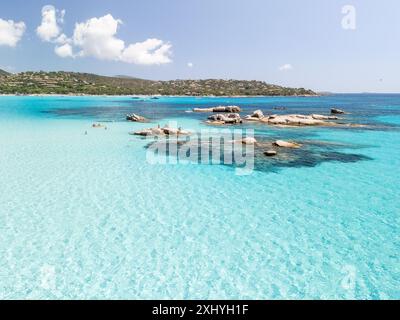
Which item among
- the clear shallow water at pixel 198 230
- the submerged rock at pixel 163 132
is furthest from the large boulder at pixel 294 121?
A: the clear shallow water at pixel 198 230

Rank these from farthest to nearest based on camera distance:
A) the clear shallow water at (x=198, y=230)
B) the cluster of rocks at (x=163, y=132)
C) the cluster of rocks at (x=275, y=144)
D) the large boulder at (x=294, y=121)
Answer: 1. the large boulder at (x=294, y=121)
2. the cluster of rocks at (x=163, y=132)
3. the cluster of rocks at (x=275, y=144)
4. the clear shallow water at (x=198, y=230)

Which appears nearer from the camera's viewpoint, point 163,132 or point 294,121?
point 163,132

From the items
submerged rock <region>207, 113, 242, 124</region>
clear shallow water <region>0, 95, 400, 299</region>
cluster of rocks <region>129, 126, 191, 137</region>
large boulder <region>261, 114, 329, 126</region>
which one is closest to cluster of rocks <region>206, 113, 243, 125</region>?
submerged rock <region>207, 113, 242, 124</region>

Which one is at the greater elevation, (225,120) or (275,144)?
(225,120)

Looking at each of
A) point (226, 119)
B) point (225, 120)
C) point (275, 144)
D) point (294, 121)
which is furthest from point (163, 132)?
point (294, 121)

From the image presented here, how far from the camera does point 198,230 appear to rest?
590 inches

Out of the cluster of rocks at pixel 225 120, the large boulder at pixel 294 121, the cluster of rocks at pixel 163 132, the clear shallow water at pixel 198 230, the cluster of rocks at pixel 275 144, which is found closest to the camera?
the clear shallow water at pixel 198 230

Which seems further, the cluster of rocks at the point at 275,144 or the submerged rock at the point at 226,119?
the submerged rock at the point at 226,119

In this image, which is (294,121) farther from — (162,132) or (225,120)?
(162,132)

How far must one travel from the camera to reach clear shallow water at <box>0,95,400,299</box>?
36.1ft

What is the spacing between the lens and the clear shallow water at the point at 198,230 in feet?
36.1

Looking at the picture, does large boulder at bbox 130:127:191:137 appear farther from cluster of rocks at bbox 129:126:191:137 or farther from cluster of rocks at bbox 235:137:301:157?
cluster of rocks at bbox 235:137:301:157

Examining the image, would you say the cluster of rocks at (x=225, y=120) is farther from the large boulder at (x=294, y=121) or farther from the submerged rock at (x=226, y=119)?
the large boulder at (x=294, y=121)
